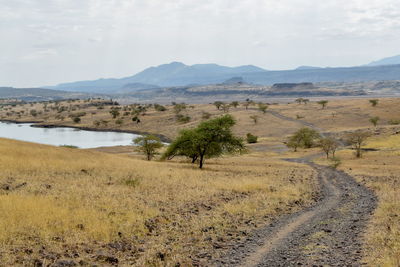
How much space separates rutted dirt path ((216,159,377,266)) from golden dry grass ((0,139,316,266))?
1026 mm

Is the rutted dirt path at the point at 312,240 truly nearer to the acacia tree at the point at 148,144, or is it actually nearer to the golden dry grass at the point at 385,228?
the golden dry grass at the point at 385,228

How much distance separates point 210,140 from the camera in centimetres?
4641

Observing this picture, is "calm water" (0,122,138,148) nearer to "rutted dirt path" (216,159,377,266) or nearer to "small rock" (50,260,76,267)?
"rutted dirt path" (216,159,377,266)

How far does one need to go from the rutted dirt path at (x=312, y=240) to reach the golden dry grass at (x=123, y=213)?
1.03 metres

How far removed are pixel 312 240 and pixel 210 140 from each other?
3212 centimetres

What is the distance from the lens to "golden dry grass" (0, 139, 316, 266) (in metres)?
12.5

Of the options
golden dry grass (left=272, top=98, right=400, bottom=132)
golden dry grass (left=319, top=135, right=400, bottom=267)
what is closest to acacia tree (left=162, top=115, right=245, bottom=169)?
golden dry grass (left=319, top=135, right=400, bottom=267)

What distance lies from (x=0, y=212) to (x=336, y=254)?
13.1 metres

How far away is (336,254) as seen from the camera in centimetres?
1289

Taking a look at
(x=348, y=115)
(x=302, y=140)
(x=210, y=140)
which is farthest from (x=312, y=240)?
(x=348, y=115)

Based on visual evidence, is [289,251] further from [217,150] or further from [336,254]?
[217,150]

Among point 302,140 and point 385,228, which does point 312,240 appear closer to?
point 385,228

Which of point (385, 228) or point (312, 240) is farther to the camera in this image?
point (385, 228)

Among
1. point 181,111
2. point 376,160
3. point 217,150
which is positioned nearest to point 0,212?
point 217,150
